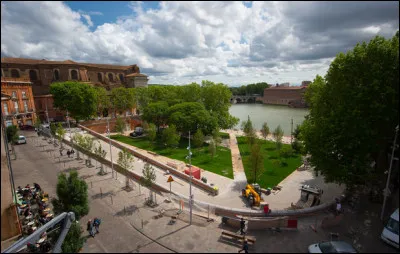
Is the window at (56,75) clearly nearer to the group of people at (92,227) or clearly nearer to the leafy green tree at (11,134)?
the leafy green tree at (11,134)

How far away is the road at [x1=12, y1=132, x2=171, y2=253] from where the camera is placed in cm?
1097

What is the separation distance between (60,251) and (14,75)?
56.2 meters

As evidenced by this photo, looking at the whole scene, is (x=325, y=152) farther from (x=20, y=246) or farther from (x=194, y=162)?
(x=20, y=246)

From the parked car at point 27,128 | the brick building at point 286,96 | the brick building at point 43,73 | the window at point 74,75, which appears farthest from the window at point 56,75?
the brick building at point 286,96

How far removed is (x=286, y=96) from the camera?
107688 millimetres

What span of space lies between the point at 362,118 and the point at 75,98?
42.4m

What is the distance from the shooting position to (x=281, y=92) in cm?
11150

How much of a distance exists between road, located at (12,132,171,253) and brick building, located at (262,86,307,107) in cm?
9055

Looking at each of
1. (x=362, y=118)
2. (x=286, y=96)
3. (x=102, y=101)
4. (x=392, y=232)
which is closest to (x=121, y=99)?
(x=102, y=101)

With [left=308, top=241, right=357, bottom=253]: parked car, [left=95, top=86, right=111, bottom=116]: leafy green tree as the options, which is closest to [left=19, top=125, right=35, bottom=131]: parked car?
[left=95, top=86, right=111, bottom=116]: leafy green tree

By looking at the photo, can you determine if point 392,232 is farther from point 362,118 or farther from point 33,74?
point 33,74

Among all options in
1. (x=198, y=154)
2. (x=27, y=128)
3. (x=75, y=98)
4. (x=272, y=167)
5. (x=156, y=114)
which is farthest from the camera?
(x=75, y=98)

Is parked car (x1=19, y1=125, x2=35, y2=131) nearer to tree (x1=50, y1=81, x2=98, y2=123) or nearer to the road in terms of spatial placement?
tree (x1=50, y1=81, x2=98, y2=123)

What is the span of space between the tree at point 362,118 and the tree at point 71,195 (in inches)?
541
